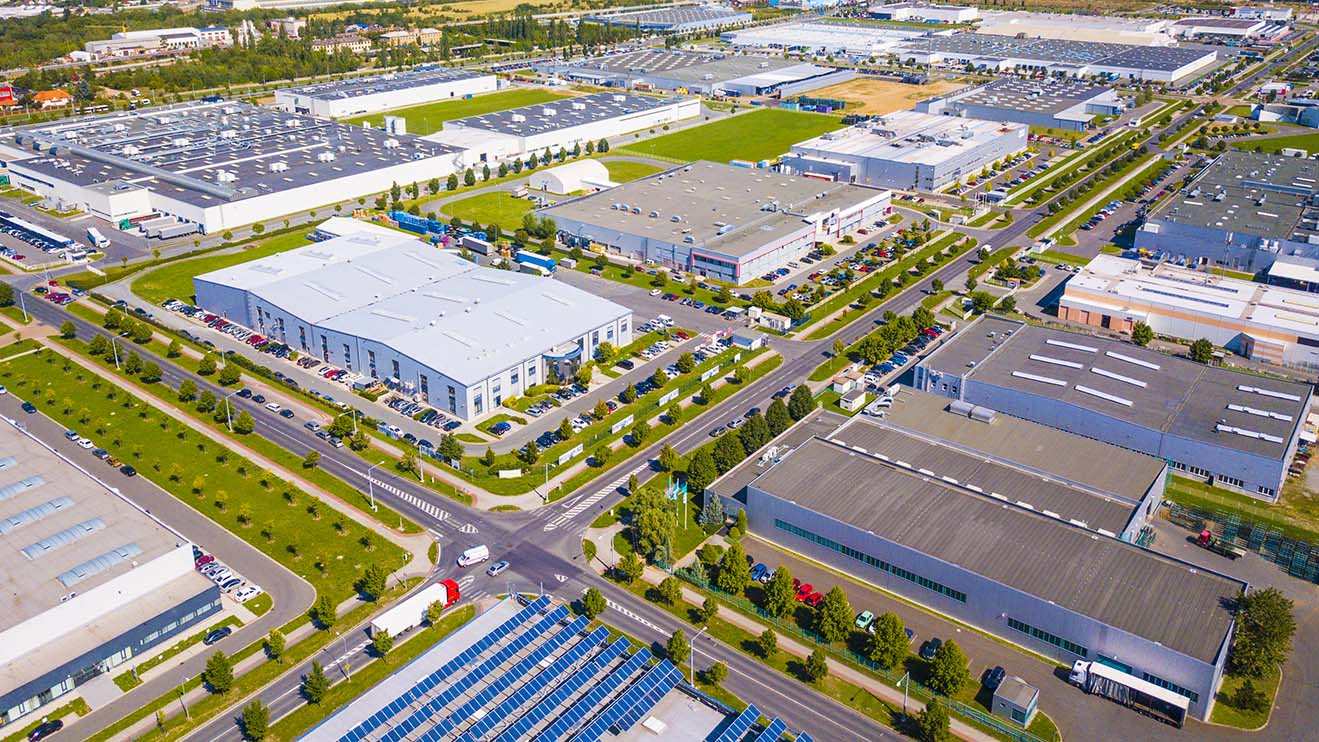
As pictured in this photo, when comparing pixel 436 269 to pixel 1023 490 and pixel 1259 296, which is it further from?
pixel 1259 296

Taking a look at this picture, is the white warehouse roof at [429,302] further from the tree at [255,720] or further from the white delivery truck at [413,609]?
the tree at [255,720]

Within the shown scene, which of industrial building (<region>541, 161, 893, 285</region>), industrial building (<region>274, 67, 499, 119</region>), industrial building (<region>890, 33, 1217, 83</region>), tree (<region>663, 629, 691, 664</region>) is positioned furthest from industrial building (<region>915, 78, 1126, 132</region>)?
tree (<region>663, 629, 691, 664</region>)

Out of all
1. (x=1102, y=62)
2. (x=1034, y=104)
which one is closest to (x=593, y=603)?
(x=1034, y=104)

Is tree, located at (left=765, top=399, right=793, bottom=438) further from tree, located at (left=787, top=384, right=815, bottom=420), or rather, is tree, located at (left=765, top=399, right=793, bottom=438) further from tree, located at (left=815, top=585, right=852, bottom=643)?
tree, located at (left=815, top=585, right=852, bottom=643)

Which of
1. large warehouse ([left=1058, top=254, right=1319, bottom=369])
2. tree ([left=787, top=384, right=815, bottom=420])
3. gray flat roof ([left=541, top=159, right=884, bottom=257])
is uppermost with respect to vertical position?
gray flat roof ([left=541, top=159, right=884, bottom=257])

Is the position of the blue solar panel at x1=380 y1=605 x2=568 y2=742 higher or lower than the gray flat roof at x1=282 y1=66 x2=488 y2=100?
lower

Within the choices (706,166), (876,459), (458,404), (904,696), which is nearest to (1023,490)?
(876,459)
